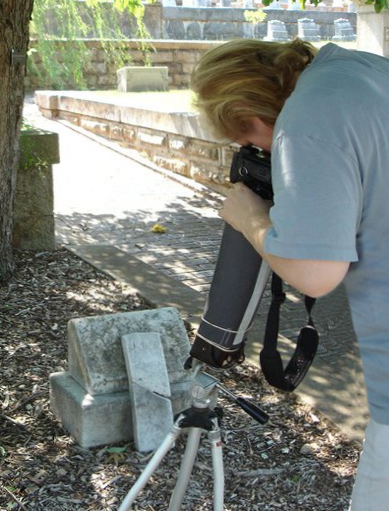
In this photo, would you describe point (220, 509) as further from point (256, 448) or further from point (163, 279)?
point (163, 279)

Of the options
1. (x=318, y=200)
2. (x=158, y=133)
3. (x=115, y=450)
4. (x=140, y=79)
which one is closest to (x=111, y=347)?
(x=115, y=450)

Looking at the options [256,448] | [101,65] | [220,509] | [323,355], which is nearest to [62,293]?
[323,355]

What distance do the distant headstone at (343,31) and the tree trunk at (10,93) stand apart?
1928 centimetres

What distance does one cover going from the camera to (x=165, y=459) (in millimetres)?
3320


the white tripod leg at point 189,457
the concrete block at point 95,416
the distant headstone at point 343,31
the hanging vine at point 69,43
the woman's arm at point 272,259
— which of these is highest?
the distant headstone at point 343,31

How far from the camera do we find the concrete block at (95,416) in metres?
3.33

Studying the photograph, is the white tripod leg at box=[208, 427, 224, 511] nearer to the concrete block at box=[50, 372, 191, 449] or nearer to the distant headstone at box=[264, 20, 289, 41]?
the concrete block at box=[50, 372, 191, 449]

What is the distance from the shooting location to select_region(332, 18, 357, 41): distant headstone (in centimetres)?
2314

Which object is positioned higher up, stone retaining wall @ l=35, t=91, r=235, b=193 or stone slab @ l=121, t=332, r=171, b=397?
stone retaining wall @ l=35, t=91, r=235, b=193

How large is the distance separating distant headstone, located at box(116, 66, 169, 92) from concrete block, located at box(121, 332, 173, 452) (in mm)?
10940

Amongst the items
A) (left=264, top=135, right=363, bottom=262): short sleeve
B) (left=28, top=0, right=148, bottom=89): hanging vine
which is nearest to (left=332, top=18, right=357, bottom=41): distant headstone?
(left=28, top=0, right=148, bottom=89): hanging vine

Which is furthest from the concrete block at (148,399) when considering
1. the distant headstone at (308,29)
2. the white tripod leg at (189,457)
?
the distant headstone at (308,29)

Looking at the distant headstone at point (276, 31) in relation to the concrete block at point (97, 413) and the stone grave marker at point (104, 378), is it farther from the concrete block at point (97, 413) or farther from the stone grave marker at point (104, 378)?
the concrete block at point (97, 413)

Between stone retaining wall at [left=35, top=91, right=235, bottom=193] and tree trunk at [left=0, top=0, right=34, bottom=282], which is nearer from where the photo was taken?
tree trunk at [left=0, top=0, right=34, bottom=282]
